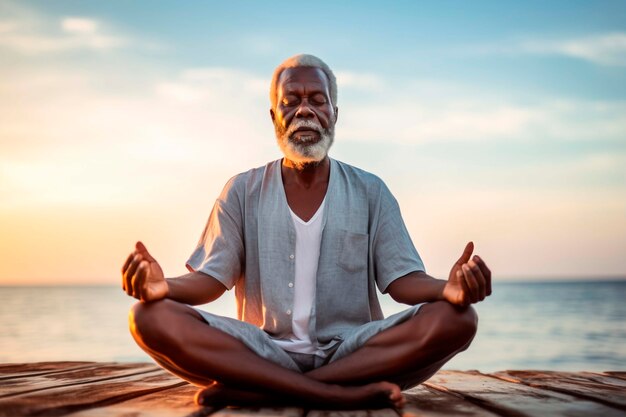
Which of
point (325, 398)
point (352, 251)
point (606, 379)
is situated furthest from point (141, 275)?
point (606, 379)

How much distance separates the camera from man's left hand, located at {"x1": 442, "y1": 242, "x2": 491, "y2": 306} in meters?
2.34

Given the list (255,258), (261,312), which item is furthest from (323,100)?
(261,312)

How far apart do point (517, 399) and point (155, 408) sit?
1.44m

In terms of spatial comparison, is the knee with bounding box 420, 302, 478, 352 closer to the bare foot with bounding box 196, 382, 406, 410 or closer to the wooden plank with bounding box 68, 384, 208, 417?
the bare foot with bounding box 196, 382, 406, 410

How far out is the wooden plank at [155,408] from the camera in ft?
7.27

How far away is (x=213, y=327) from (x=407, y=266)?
94cm

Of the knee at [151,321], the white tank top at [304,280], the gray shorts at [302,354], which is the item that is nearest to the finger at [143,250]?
the knee at [151,321]

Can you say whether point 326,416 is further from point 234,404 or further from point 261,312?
point 261,312

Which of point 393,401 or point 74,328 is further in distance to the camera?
point 74,328

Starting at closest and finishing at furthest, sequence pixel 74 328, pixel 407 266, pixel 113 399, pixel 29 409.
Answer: pixel 29 409
pixel 113 399
pixel 407 266
pixel 74 328

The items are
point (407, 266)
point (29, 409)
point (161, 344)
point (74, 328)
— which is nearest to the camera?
point (29, 409)

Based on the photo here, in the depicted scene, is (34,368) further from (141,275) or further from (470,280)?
(470,280)

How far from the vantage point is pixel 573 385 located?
3320mm

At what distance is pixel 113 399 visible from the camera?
8.50 feet
